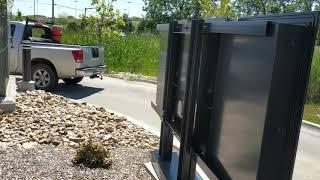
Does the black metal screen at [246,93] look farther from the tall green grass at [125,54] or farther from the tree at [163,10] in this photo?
the tree at [163,10]

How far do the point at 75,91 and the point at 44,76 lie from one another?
3.17 ft

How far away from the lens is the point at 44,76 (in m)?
11.6

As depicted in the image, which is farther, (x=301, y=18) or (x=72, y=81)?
(x=72, y=81)

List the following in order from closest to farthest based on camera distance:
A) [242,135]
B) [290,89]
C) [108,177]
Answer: [290,89] → [242,135] → [108,177]

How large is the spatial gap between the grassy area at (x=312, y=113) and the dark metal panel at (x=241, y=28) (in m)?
7.52

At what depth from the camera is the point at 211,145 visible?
2.82m

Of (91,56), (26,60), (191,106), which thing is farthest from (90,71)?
(191,106)

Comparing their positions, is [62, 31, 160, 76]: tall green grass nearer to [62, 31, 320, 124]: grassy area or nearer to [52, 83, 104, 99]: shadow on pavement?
[62, 31, 320, 124]: grassy area

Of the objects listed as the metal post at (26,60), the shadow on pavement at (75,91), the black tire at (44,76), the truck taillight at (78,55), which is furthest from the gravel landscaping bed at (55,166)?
the black tire at (44,76)

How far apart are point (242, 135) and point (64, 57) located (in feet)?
32.3

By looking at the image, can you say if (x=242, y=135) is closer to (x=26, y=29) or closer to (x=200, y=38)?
(x=200, y=38)

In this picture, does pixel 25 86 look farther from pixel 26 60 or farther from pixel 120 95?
pixel 120 95

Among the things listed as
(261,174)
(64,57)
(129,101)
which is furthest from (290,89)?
(64,57)

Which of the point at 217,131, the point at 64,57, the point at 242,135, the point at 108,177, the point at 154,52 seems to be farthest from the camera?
the point at 154,52
